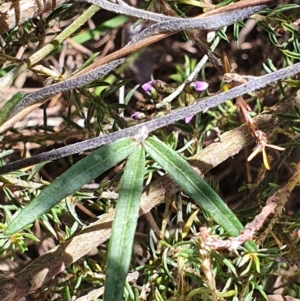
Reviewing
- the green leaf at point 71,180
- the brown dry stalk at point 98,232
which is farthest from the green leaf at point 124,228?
the brown dry stalk at point 98,232

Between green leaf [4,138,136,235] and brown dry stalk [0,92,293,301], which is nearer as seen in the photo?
green leaf [4,138,136,235]

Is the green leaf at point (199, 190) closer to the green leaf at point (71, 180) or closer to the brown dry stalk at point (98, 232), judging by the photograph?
the green leaf at point (71, 180)

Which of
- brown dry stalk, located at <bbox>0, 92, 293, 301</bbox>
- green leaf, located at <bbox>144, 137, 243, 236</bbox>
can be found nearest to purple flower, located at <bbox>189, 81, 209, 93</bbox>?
brown dry stalk, located at <bbox>0, 92, 293, 301</bbox>

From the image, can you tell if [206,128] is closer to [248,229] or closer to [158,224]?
[158,224]

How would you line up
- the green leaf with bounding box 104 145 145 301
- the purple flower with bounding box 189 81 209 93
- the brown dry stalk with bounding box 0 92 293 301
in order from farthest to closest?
the purple flower with bounding box 189 81 209 93
the brown dry stalk with bounding box 0 92 293 301
the green leaf with bounding box 104 145 145 301

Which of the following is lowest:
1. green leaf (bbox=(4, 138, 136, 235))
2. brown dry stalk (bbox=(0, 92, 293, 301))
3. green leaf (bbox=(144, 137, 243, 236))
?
brown dry stalk (bbox=(0, 92, 293, 301))

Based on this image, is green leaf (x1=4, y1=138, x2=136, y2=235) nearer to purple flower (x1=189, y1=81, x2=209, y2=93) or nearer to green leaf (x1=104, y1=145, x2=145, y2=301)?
green leaf (x1=104, y1=145, x2=145, y2=301)

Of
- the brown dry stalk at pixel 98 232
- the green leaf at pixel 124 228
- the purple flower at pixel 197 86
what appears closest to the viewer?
the green leaf at pixel 124 228
